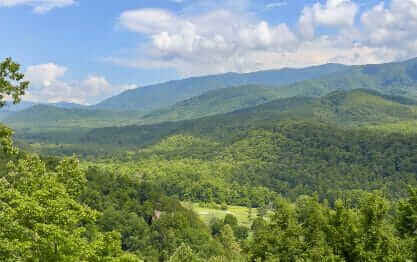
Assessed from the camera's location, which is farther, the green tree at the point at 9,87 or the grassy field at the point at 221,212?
the grassy field at the point at 221,212

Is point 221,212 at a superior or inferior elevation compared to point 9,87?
inferior

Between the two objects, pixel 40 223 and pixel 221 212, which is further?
pixel 221 212

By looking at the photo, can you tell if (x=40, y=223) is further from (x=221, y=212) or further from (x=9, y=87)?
(x=221, y=212)

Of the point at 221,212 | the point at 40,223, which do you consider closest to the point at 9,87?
the point at 40,223

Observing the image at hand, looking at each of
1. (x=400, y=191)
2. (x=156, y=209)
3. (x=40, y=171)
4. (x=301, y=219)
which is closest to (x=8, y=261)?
(x=40, y=171)

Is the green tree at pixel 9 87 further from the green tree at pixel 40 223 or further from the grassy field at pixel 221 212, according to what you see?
the grassy field at pixel 221 212

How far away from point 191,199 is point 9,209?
563 ft

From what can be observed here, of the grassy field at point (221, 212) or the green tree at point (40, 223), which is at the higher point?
the green tree at point (40, 223)

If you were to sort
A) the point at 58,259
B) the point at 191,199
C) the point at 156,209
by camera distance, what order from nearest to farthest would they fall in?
the point at 58,259 → the point at 156,209 → the point at 191,199

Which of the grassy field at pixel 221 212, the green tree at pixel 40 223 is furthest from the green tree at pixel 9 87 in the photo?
the grassy field at pixel 221 212

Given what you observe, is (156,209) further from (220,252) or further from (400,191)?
(400,191)

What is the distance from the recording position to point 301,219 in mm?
36938

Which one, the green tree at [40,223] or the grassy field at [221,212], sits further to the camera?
the grassy field at [221,212]

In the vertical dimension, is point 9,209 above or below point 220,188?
above
